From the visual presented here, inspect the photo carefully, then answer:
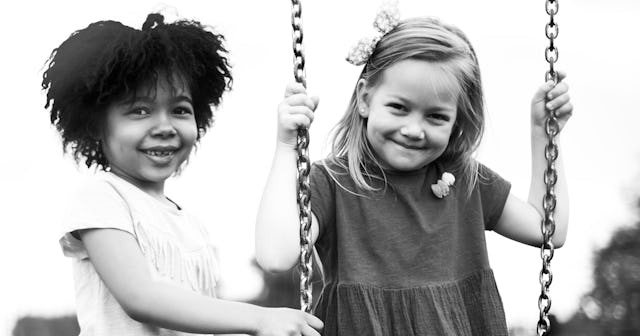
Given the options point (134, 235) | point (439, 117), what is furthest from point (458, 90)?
point (134, 235)

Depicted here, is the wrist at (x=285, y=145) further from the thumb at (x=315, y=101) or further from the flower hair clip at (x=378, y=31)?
the flower hair clip at (x=378, y=31)

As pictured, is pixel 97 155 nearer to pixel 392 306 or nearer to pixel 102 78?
pixel 102 78

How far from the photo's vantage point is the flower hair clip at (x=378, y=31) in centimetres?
328

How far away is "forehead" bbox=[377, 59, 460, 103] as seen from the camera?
3.11 m

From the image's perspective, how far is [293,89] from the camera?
2980 millimetres

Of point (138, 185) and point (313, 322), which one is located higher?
point (138, 185)

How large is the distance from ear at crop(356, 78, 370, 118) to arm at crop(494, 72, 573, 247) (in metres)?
0.49

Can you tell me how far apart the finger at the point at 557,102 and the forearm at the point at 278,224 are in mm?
781

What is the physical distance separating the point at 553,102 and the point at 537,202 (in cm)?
32

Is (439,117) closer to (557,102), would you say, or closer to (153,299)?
(557,102)

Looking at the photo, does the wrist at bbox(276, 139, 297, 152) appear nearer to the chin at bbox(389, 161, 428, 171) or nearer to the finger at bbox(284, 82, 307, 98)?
the finger at bbox(284, 82, 307, 98)

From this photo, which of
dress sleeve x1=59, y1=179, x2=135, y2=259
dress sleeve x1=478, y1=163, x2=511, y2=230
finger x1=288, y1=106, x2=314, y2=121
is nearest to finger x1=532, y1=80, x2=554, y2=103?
dress sleeve x1=478, y1=163, x2=511, y2=230

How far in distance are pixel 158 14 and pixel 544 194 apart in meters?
1.22


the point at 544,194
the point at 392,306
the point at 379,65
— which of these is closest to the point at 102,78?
the point at 379,65
